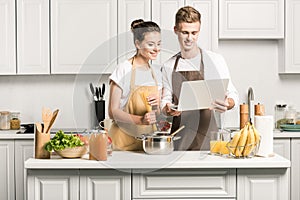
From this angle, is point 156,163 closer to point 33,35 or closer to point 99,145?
point 99,145

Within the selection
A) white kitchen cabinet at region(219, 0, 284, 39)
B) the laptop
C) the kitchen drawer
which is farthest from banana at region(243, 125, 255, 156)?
white kitchen cabinet at region(219, 0, 284, 39)

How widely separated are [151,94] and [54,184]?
78cm

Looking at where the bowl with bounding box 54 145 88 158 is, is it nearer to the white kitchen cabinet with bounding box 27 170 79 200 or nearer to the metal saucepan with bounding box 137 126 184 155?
the white kitchen cabinet with bounding box 27 170 79 200

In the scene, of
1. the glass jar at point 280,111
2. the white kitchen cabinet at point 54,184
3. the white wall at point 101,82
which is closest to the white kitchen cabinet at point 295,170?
the glass jar at point 280,111

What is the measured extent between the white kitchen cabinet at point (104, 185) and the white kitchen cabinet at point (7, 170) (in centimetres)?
194

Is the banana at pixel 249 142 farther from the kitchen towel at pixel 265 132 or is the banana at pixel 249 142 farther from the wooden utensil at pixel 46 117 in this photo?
the wooden utensil at pixel 46 117

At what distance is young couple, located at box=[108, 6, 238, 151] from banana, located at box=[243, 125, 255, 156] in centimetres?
31

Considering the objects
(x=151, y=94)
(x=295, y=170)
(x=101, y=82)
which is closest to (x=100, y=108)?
(x=101, y=82)

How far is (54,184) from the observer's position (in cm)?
299

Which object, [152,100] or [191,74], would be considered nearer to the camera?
[152,100]

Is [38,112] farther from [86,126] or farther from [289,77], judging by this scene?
[289,77]

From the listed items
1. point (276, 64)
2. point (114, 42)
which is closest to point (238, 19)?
point (276, 64)

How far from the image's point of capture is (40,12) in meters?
5.01

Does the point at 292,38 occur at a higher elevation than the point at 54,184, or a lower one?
higher
